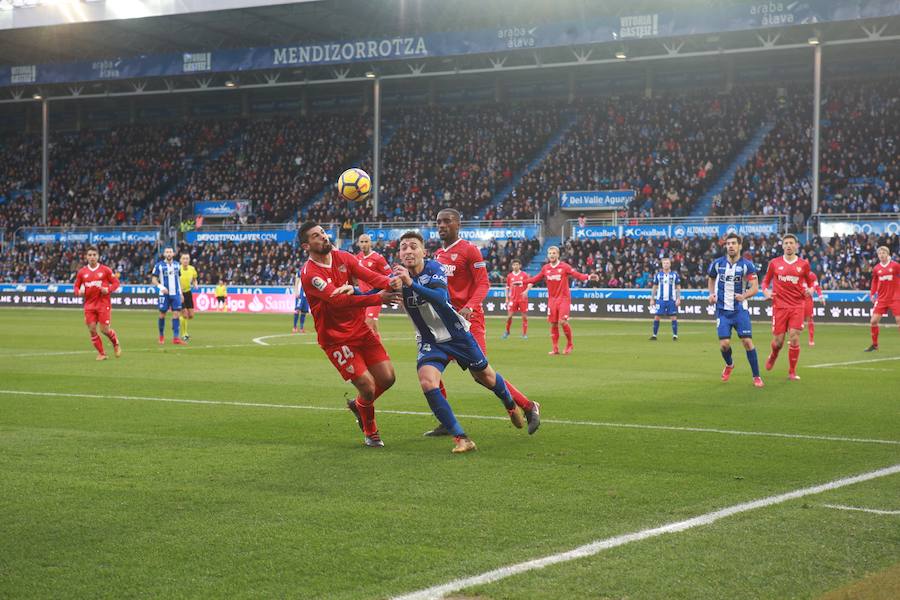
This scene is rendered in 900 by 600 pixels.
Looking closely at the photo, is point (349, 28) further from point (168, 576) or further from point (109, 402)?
point (168, 576)

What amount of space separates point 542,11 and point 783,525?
Answer: 48.4 m

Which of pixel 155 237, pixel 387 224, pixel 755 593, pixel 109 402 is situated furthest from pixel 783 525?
pixel 155 237

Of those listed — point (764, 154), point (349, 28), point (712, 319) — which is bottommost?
point (712, 319)

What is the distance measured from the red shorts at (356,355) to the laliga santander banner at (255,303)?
37.9 metres

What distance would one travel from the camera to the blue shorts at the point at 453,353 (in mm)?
10070

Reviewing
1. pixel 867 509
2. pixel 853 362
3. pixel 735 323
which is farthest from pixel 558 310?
pixel 867 509

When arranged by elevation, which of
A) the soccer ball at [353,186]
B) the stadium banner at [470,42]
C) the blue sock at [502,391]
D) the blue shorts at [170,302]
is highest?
the stadium banner at [470,42]

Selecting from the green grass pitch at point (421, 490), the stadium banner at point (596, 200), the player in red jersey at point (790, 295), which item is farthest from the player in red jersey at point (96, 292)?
the stadium banner at point (596, 200)

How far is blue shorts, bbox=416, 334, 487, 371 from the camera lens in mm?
10070

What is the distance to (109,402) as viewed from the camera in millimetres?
13641

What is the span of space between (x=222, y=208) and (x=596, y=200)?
20768 mm

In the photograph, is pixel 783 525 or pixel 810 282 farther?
pixel 810 282

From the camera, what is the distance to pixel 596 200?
164 feet

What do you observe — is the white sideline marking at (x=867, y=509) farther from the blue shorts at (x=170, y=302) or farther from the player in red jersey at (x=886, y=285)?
the blue shorts at (x=170, y=302)
